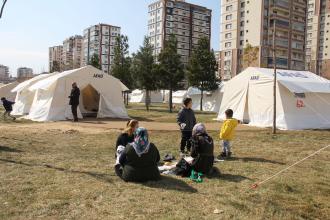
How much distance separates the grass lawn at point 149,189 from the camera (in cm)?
537

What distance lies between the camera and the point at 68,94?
20.5m

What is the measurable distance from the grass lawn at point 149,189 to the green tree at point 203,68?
78.9 ft

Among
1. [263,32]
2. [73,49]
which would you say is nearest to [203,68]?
[263,32]

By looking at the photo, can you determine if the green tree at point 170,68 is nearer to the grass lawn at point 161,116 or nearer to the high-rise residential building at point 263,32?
the grass lawn at point 161,116

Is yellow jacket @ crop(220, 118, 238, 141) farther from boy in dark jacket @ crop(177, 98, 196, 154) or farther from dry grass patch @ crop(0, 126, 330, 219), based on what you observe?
boy in dark jacket @ crop(177, 98, 196, 154)

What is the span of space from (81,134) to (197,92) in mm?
24989

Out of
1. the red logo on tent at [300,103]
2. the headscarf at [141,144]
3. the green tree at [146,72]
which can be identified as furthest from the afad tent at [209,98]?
the headscarf at [141,144]

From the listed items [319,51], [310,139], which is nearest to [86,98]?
[310,139]

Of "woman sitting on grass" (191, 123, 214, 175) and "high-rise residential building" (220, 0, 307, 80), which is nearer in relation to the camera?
"woman sitting on grass" (191, 123, 214, 175)

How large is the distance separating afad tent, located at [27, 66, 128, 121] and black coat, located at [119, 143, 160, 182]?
1345 cm

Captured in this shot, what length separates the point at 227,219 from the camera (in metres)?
5.16

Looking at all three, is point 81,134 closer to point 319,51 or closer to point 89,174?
point 89,174

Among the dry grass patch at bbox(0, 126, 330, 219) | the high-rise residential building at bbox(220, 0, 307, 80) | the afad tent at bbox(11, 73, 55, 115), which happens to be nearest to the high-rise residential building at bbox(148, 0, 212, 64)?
the high-rise residential building at bbox(220, 0, 307, 80)

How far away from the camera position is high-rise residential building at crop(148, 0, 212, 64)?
10419 cm
